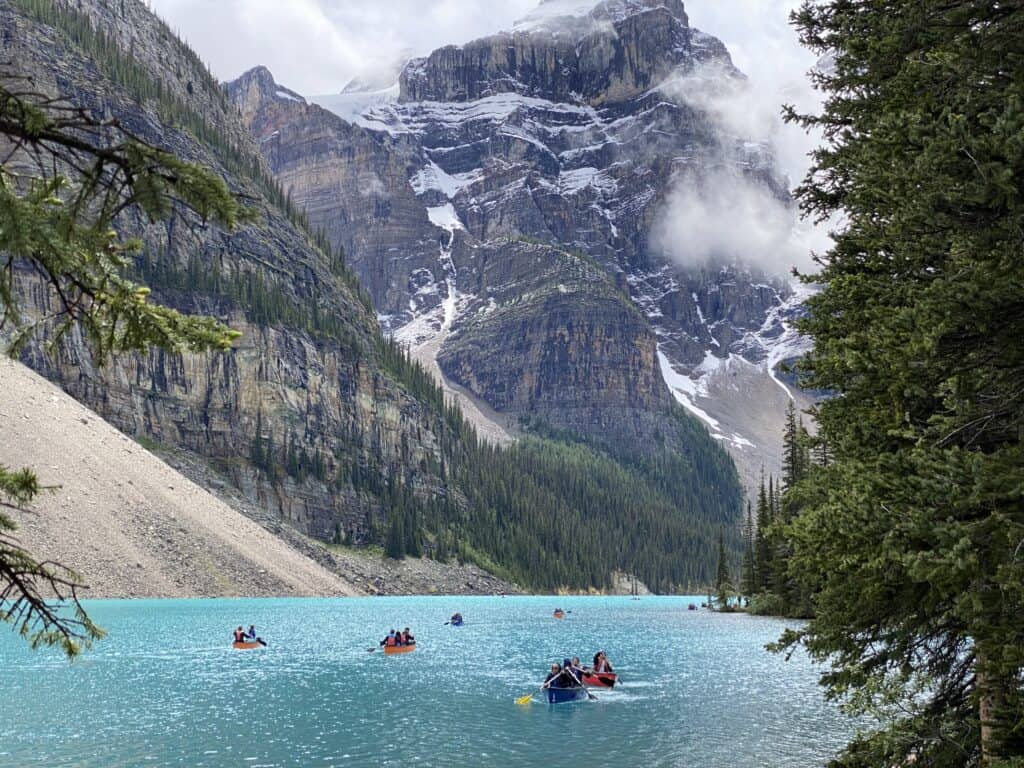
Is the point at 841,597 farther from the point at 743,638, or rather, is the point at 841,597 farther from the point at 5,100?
the point at 743,638

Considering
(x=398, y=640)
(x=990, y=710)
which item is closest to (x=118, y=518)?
(x=398, y=640)

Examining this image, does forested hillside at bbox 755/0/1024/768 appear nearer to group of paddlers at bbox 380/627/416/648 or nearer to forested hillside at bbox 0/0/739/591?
group of paddlers at bbox 380/627/416/648

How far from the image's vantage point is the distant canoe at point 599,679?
→ 4148 centimetres

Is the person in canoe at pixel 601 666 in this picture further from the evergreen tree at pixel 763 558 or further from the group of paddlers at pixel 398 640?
the evergreen tree at pixel 763 558

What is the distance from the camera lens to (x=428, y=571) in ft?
525

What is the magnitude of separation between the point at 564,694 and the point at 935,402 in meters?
29.3

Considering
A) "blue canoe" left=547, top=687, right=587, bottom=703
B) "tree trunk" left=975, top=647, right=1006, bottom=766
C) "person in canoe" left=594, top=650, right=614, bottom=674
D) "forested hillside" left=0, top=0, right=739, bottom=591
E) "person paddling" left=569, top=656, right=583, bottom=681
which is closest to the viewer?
"tree trunk" left=975, top=647, right=1006, bottom=766

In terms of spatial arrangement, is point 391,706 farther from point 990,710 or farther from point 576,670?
point 990,710

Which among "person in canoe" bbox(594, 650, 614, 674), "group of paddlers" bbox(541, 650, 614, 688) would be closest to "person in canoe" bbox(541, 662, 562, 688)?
"group of paddlers" bbox(541, 650, 614, 688)

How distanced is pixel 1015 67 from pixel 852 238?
5.79 metres

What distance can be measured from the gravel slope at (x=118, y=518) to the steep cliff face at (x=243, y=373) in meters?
28.7

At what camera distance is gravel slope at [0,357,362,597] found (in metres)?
87.0

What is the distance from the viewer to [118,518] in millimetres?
92562

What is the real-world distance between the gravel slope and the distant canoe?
5814 centimetres
